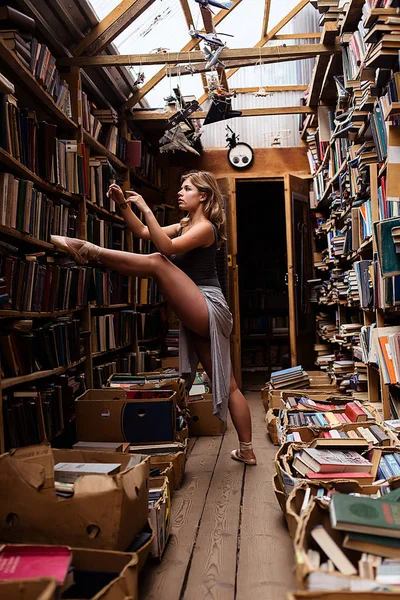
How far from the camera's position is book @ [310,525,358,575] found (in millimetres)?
1115

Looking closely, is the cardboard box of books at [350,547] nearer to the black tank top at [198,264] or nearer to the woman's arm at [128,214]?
the black tank top at [198,264]

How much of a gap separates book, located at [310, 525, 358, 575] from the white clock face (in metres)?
5.30

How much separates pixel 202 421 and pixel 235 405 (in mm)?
868

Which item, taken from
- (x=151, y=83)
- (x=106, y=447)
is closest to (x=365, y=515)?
(x=106, y=447)

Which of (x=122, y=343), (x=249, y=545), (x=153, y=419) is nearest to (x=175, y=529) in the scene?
(x=249, y=545)

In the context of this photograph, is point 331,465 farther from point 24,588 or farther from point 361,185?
point 361,185

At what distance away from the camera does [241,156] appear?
6168 mm

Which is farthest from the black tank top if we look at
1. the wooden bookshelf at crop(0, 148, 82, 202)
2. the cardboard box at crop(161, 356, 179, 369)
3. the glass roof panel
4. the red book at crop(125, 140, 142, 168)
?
the red book at crop(125, 140, 142, 168)

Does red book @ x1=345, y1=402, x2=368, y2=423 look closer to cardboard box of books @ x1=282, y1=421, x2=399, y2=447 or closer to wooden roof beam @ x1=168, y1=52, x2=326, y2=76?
cardboard box of books @ x1=282, y1=421, x2=399, y2=447

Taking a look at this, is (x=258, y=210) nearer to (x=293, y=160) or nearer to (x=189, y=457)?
(x=293, y=160)

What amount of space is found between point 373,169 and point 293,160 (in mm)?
3168

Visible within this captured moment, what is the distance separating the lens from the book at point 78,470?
1.53 metres

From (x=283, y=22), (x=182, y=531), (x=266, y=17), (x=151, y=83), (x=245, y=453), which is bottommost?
(x=182, y=531)

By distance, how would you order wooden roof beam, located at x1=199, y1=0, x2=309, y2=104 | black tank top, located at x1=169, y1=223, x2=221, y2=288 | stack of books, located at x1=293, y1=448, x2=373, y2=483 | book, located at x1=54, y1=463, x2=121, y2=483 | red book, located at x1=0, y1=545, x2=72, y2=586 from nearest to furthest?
red book, located at x1=0, y1=545, x2=72, y2=586
book, located at x1=54, y1=463, x2=121, y2=483
stack of books, located at x1=293, y1=448, x2=373, y2=483
black tank top, located at x1=169, y1=223, x2=221, y2=288
wooden roof beam, located at x1=199, y1=0, x2=309, y2=104
